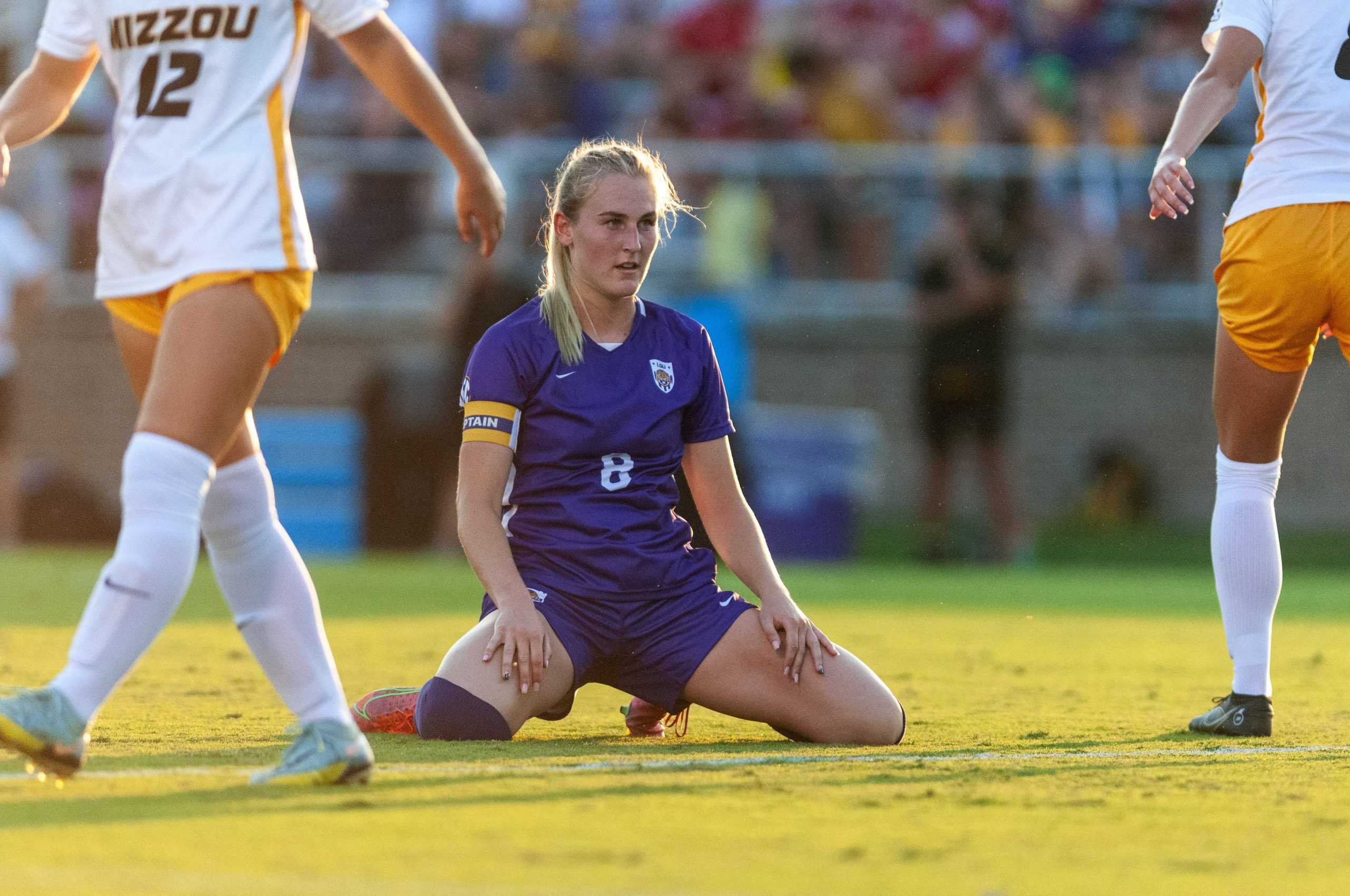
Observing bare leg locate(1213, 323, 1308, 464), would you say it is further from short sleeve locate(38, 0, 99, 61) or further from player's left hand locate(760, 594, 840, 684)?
short sleeve locate(38, 0, 99, 61)

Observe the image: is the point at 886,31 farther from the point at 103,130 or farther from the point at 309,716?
the point at 309,716

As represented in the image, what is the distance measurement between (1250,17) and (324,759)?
292 cm

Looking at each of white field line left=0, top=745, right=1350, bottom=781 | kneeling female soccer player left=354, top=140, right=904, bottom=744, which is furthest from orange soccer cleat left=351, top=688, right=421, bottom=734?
white field line left=0, top=745, right=1350, bottom=781

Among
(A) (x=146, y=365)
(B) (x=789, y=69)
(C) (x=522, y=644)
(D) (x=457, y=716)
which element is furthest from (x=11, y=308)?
(A) (x=146, y=365)

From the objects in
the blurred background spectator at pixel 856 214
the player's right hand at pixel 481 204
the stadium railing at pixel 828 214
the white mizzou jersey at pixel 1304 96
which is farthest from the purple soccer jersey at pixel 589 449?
the stadium railing at pixel 828 214

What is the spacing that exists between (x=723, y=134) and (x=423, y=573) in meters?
5.50

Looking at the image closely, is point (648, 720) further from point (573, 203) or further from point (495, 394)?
point (573, 203)

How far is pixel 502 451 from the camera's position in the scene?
462 cm

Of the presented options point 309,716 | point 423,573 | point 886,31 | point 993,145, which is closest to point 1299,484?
point 993,145

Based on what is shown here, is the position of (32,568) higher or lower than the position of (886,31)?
lower

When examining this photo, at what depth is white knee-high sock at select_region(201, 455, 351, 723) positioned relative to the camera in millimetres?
3711

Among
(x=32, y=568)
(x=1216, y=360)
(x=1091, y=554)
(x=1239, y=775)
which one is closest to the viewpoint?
(x=1239, y=775)

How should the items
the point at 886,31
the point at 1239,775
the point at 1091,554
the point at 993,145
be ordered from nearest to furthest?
the point at 1239,775 < the point at 1091,554 < the point at 993,145 < the point at 886,31

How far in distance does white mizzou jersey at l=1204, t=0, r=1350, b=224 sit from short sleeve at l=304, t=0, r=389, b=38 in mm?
2289
